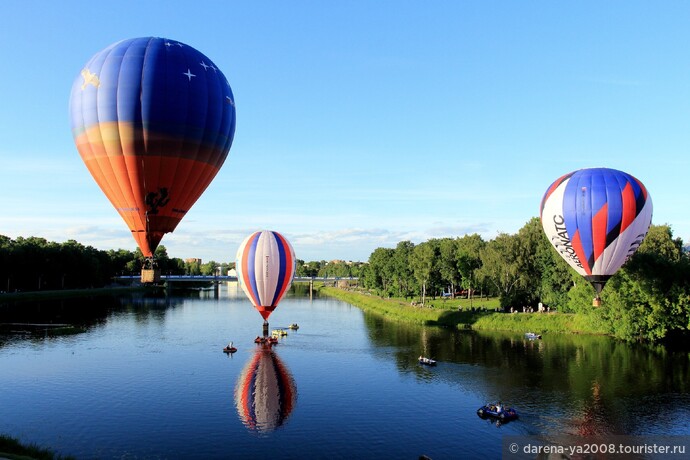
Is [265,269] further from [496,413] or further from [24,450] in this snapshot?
[24,450]

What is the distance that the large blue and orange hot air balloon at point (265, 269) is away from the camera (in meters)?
61.9

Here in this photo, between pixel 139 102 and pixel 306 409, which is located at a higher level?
pixel 139 102

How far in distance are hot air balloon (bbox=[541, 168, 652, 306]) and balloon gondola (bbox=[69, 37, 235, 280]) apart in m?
32.4

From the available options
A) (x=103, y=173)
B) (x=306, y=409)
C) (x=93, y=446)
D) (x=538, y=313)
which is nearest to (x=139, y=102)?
(x=103, y=173)

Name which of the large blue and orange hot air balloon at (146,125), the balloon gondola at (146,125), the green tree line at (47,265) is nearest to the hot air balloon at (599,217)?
the balloon gondola at (146,125)

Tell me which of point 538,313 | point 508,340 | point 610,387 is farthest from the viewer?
point 538,313

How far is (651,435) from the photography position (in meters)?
34.9

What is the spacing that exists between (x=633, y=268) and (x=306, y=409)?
1793 inches

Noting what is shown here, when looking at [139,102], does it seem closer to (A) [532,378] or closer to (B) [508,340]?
(A) [532,378]

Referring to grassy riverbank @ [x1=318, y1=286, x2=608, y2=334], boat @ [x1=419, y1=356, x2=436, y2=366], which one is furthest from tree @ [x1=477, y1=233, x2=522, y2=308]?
boat @ [x1=419, y1=356, x2=436, y2=366]

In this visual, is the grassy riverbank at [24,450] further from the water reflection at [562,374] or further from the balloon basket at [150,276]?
the water reflection at [562,374]

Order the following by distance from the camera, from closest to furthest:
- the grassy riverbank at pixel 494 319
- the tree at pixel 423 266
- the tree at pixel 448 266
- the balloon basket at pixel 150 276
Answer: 1. the balloon basket at pixel 150 276
2. the grassy riverbank at pixel 494 319
3. the tree at pixel 423 266
4. the tree at pixel 448 266

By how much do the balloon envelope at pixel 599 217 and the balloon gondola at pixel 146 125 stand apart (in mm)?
32417

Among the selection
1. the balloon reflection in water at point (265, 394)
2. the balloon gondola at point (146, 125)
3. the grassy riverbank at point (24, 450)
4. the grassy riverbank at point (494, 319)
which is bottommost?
the balloon reflection in water at point (265, 394)
